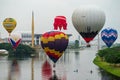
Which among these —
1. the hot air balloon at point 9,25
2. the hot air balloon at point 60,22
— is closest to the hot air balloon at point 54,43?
the hot air balloon at point 60,22

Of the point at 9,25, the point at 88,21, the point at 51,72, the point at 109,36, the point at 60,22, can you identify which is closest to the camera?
the point at 88,21

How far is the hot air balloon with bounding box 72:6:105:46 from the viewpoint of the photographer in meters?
27.7

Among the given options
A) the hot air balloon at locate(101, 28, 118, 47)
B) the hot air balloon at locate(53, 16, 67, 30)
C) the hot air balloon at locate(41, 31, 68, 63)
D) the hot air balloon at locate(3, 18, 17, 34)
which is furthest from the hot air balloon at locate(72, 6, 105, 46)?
the hot air balloon at locate(3, 18, 17, 34)

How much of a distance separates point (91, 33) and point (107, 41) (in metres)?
20.0

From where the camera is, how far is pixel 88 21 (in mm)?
27703

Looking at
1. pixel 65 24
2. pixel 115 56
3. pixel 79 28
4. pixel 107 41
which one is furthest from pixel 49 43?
pixel 107 41

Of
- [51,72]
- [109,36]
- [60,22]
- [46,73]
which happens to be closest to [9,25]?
[109,36]

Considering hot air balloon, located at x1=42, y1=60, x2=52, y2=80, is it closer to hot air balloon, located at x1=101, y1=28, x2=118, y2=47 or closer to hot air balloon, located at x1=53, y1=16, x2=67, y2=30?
hot air balloon, located at x1=53, y1=16, x2=67, y2=30

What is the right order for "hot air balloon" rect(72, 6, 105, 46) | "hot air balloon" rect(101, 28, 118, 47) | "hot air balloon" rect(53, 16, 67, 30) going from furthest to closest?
1. "hot air balloon" rect(101, 28, 118, 47)
2. "hot air balloon" rect(53, 16, 67, 30)
3. "hot air balloon" rect(72, 6, 105, 46)

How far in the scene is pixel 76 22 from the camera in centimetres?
2808

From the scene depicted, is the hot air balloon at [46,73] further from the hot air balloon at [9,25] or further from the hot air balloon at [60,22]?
the hot air balloon at [9,25]

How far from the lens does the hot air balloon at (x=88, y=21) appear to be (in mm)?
27688

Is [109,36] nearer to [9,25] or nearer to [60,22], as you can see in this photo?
[60,22]

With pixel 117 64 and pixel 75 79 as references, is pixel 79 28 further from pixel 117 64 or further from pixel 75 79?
pixel 117 64
